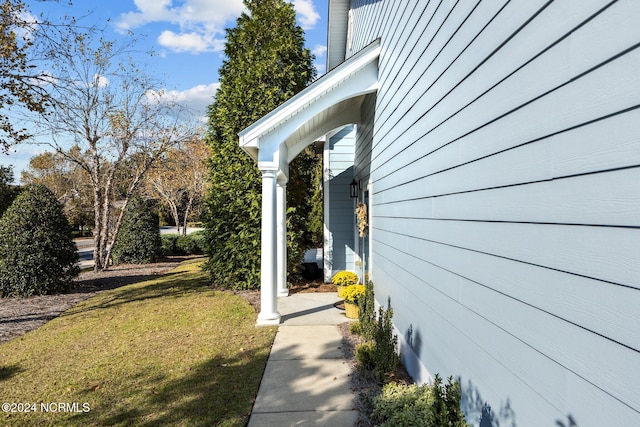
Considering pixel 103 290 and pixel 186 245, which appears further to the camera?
pixel 186 245

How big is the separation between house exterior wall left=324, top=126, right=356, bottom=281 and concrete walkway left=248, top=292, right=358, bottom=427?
3.64 m

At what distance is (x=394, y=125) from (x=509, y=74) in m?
2.87

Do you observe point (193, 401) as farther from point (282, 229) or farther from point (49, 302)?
point (49, 302)

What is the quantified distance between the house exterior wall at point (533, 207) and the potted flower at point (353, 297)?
2987 mm

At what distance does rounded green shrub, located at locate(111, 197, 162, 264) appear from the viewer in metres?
14.6

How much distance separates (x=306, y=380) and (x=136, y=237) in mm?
12628

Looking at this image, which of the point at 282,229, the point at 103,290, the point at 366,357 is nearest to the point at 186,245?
the point at 103,290

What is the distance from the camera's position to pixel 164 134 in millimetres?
13406

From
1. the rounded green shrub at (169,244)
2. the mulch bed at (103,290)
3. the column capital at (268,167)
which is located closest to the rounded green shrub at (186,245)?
the rounded green shrub at (169,244)

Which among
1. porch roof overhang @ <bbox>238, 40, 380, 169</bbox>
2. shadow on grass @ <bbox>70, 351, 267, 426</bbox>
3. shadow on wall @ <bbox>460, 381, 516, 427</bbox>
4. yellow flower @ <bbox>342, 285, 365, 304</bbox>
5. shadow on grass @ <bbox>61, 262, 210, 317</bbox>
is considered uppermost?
porch roof overhang @ <bbox>238, 40, 380, 169</bbox>

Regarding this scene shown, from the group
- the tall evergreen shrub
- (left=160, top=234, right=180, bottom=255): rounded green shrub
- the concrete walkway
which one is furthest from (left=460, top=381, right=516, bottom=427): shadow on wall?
(left=160, top=234, right=180, bottom=255): rounded green shrub

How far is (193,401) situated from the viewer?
3.68 meters

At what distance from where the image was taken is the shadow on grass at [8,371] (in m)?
4.34

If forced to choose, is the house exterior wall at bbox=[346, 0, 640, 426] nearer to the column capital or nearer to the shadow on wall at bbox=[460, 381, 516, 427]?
the shadow on wall at bbox=[460, 381, 516, 427]
